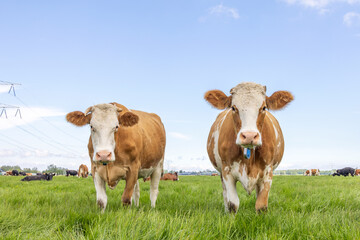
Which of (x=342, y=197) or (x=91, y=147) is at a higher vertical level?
(x=91, y=147)

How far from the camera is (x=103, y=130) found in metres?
5.23

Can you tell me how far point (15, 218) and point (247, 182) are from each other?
321cm

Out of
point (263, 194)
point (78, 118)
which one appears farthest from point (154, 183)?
point (263, 194)

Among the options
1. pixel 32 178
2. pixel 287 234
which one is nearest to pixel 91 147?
pixel 287 234

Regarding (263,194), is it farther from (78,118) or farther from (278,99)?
(78,118)

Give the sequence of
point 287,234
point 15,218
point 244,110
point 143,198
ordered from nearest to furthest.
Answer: point 287,234
point 15,218
point 244,110
point 143,198

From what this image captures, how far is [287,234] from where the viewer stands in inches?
135

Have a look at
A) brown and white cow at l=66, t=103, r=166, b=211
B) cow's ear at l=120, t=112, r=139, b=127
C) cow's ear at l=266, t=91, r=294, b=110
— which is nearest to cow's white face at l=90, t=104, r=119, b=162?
brown and white cow at l=66, t=103, r=166, b=211

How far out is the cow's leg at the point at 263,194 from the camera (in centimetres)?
470

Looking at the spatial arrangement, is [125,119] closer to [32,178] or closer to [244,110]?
[244,110]

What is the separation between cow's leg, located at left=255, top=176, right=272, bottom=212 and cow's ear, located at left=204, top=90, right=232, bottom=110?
1.33 metres

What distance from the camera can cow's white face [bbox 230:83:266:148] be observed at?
408cm

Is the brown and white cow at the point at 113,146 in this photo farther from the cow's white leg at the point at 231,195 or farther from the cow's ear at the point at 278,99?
the cow's ear at the point at 278,99

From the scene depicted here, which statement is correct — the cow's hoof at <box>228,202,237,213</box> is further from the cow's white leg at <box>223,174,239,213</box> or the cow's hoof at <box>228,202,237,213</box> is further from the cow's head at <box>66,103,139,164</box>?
the cow's head at <box>66,103,139,164</box>
